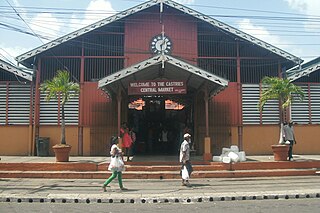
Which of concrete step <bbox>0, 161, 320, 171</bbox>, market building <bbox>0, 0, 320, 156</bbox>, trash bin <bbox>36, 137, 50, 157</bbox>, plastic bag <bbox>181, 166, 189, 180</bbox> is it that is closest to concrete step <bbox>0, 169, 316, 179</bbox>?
concrete step <bbox>0, 161, 320, 171</bbox>

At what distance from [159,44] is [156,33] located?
2.04 ft

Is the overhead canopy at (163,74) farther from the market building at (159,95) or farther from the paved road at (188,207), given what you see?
the paved road at (188,207)

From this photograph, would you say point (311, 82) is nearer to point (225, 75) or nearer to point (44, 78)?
point (225, 75)

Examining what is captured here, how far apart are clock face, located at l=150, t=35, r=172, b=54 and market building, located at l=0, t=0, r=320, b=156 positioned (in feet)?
0.17

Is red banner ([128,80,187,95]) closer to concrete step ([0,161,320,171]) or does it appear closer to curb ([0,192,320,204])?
concrete step ([0,161,320,171])

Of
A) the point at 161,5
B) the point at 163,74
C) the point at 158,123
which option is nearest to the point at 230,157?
the point at 163,74

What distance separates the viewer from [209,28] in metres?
18.9

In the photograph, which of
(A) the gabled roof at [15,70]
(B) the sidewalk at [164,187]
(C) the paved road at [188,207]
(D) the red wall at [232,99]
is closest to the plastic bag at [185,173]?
(B) the sidewalk at [164,187]

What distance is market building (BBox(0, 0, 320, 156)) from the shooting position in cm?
1786

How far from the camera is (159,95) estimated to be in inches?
714

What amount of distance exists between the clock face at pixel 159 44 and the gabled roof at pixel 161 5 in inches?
63.4

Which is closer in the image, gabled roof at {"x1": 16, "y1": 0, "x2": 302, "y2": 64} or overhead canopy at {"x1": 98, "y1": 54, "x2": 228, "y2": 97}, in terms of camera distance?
overhead canopy at {"x1": 98, "y1": 54, "x2": 228, "y2": 97}

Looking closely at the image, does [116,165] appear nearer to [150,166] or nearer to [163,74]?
[150,166]

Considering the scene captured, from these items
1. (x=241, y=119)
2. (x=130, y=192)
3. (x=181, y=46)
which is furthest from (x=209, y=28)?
(x=130, y=192)
